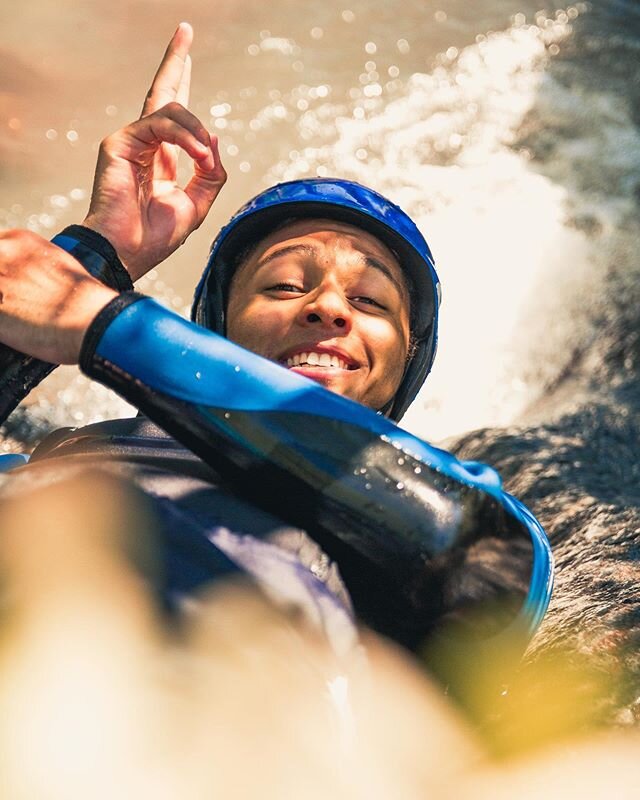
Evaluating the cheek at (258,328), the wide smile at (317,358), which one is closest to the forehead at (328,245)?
the cheek at (258,328)

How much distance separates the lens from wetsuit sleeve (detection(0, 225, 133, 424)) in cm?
229

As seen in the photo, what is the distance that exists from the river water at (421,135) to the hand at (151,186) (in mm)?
1494

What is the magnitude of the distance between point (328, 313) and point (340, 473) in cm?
76

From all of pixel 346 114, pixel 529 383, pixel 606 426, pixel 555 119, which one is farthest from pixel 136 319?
pixel 555 119

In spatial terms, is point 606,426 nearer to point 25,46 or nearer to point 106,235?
point 106,235

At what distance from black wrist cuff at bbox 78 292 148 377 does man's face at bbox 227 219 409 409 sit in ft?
2.02

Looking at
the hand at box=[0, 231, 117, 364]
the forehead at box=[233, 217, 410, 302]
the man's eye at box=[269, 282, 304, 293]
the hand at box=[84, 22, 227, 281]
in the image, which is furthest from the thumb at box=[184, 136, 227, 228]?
the hand at box=[0, 231, 117, 364]

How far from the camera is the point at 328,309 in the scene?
7.75 feet

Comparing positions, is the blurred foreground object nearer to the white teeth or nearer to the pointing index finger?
the white teeth

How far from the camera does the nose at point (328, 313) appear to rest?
7.77 feet

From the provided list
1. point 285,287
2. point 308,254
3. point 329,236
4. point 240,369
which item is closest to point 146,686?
point 240,369

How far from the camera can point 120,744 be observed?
1445 millimetres

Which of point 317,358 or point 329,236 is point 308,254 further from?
point 317,358

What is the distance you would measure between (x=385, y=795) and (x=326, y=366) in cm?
110
